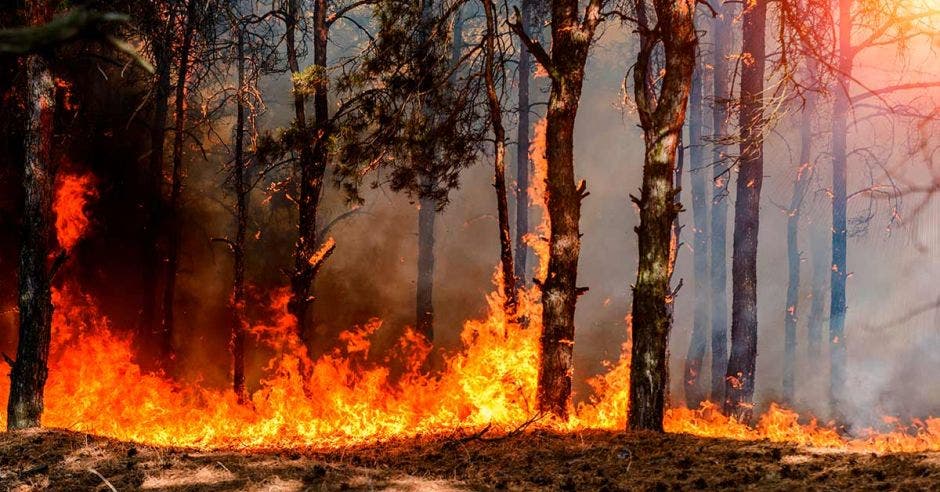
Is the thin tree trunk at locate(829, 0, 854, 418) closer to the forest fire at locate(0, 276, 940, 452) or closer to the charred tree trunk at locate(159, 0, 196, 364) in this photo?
the forest fire at locate(0, 276, 940, 452)

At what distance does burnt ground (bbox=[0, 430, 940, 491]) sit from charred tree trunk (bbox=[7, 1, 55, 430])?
2.14 metres

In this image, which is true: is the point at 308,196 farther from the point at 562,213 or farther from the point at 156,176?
the point at 562,213

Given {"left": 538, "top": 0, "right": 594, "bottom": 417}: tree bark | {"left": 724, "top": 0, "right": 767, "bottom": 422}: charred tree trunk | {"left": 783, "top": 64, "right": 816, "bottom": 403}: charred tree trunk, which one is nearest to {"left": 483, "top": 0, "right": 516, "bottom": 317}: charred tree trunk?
{"left": 538, "top": 0, "right": 594, "bottom": 417}: tree bark

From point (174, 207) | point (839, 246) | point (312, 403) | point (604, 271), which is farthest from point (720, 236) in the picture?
point (174, 207)

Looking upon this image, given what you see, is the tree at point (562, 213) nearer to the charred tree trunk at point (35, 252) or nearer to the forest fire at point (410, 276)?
the forest fire at point (410, 276)

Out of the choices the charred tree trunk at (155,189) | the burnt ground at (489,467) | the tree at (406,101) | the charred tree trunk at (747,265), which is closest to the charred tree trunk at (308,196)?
the tree at (406,101)

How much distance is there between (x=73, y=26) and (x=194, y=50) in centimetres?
1691

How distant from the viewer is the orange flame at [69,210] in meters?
17.1

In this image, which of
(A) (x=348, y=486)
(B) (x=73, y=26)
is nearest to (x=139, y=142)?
(A) (x=348, y=486)

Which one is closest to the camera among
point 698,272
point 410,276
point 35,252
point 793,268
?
point 35,252

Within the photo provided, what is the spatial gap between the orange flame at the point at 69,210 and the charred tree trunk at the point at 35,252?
7322mm

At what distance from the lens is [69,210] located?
1719 cm

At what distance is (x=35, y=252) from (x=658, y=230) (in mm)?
8512

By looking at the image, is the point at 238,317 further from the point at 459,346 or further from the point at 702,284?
the point at 702,284
